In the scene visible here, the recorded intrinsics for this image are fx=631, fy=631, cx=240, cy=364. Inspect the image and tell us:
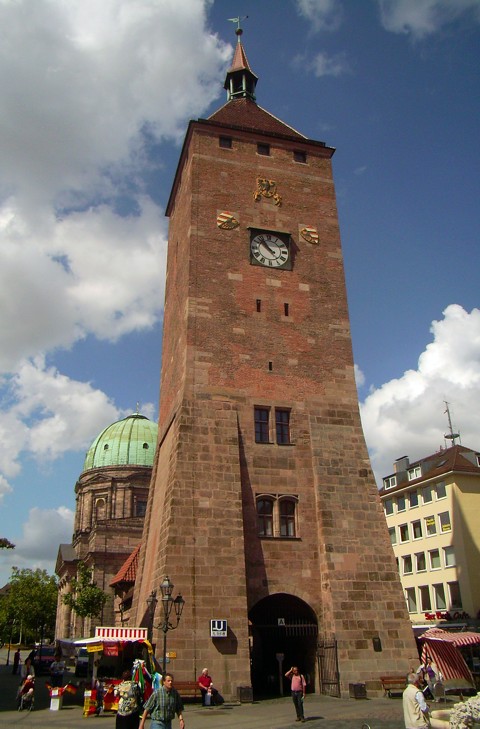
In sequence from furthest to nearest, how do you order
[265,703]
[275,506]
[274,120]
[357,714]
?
[274,120]
[275,506]
[265,703]
[357,714]

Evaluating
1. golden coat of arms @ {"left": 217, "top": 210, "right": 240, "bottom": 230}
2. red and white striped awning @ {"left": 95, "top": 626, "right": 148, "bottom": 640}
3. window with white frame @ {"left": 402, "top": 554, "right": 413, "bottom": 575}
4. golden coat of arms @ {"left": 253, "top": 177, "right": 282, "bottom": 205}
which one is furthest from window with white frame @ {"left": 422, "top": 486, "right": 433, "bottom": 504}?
red and white striped awning @ {"left": 95, "top": 626, "right": 148, "bottom": 640}

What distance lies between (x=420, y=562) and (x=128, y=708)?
135 ft

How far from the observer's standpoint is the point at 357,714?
17.5 m

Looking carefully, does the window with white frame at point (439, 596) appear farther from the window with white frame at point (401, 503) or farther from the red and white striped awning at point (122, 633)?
the red and white striped awning at point (122, 633)

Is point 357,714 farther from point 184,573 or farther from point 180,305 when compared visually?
point 180,305

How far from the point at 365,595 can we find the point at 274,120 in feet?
82.2

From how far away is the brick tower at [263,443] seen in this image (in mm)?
22000

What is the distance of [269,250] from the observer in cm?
2936

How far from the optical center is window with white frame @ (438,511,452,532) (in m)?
46.1

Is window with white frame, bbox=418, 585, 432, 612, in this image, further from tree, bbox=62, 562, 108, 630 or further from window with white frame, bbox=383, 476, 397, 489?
tree, bbox=62, 562, 108, 630

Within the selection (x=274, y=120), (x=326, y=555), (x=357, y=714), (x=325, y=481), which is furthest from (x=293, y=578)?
(x=274, y=120)

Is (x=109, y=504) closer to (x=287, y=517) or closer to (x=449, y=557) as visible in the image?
(x=449, y=557)

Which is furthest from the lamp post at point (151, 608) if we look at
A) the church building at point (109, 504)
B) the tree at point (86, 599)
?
the church building at point (109, 504)

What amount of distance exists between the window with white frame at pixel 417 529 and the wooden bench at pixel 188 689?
1326 inches
